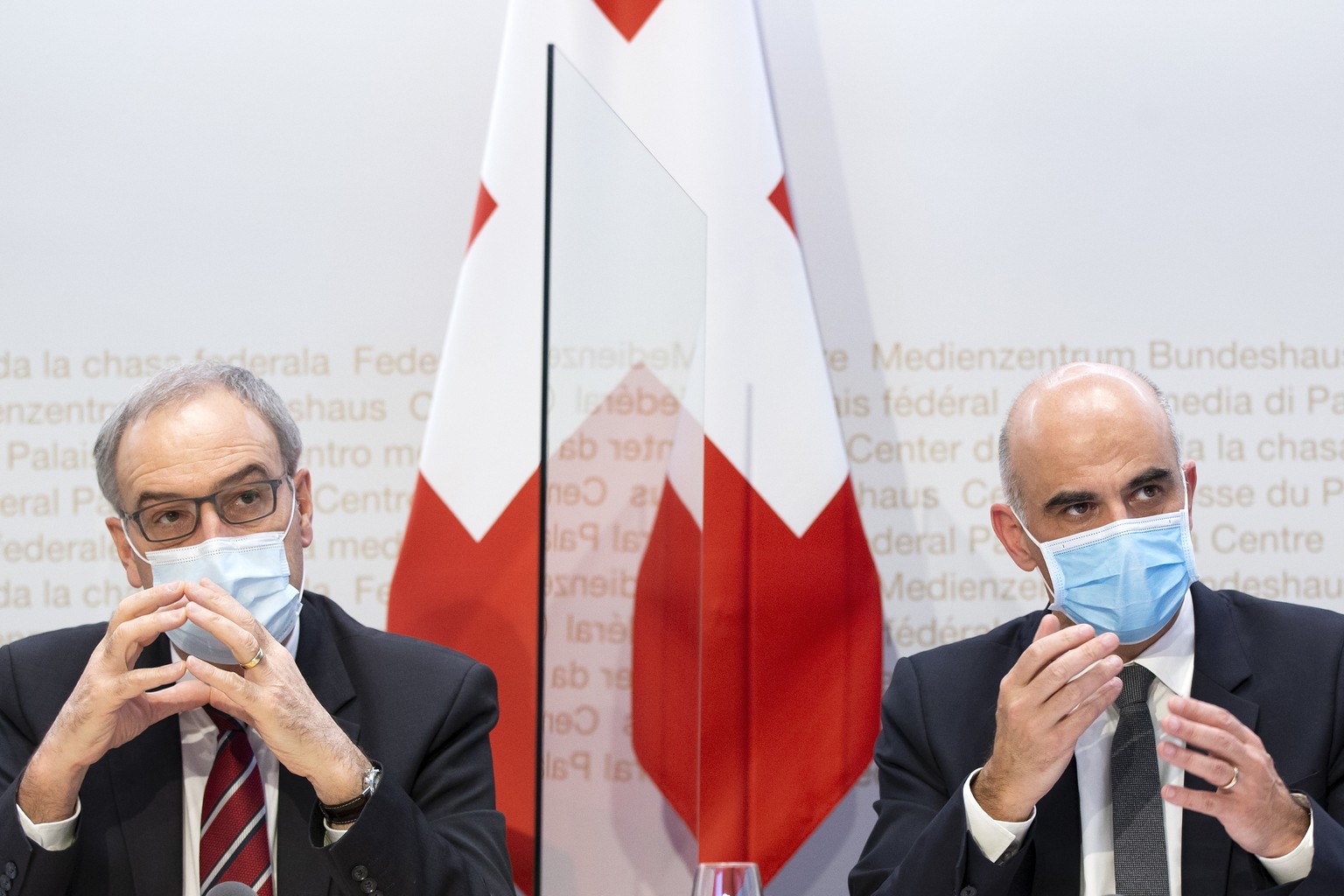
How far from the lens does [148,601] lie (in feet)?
6.54

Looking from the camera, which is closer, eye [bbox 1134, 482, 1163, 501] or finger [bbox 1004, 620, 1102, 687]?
finger [bbox 1004, 620, 1102, 687]

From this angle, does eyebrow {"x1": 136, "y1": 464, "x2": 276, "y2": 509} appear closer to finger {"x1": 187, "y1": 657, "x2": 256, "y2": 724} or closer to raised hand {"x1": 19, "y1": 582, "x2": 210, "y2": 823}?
raised hand {"x1": 19, "y1": 582, "x2": 210, "y2": 823}

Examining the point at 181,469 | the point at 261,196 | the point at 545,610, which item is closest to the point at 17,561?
the point at 261,196

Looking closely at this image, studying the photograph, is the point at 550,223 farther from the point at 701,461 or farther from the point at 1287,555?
the point at 1287,555

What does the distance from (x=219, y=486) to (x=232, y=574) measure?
0.56 ft

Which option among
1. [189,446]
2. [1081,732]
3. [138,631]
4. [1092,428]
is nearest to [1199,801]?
[1081,732]

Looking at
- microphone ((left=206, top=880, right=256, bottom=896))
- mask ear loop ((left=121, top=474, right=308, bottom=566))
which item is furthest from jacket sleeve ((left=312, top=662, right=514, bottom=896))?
microphone ((left=206, top=880, right=256, bottom=896))

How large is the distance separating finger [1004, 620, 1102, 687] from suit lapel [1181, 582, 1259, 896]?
1.28 feet

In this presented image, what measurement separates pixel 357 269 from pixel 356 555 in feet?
2.54

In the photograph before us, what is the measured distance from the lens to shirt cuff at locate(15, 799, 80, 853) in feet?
6.59

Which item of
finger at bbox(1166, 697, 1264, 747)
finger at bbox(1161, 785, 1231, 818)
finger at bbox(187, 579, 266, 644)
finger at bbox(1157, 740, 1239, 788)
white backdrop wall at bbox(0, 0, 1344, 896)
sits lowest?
finger at bbox(1161, 785, 1231, 818)

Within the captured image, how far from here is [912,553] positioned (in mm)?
3285

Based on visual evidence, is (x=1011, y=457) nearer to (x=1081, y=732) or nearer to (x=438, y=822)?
(x=1081, y=732)

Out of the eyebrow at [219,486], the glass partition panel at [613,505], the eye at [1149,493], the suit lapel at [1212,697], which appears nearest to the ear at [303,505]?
the eyebrow at [219,486]
